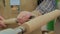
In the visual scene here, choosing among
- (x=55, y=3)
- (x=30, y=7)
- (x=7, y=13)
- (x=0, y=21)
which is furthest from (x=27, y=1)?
(x=0, y=21)

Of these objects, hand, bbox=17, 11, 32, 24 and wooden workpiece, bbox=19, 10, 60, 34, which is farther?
hand, bbox=17, 11, 32, 24

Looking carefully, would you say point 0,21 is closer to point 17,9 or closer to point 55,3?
point 55,3

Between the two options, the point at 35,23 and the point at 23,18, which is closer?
the point at 35,23

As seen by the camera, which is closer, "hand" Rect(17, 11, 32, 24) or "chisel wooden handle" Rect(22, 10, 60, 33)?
"chisel wooden handle" Rect(22, 10, 60, 33)

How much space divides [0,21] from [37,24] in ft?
0.71

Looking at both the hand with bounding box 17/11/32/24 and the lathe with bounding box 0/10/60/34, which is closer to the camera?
the lathe with bounding box 0/10/60/34

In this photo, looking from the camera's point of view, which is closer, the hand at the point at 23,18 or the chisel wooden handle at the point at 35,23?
the chisel wooden handle at the point at 35,23

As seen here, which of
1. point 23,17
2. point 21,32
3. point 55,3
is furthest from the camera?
point 55,3

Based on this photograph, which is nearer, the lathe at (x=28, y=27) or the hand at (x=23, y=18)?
the lathe at (x=28, y=27)

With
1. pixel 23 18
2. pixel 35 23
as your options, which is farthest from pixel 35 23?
pixel 23 18

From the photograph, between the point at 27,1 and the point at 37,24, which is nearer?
the point at 37,24

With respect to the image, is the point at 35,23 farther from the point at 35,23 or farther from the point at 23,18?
the point at 23,18

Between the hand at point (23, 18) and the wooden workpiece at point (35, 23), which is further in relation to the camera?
the hand at point (23, 18)

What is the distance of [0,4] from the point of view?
96 centimetres
